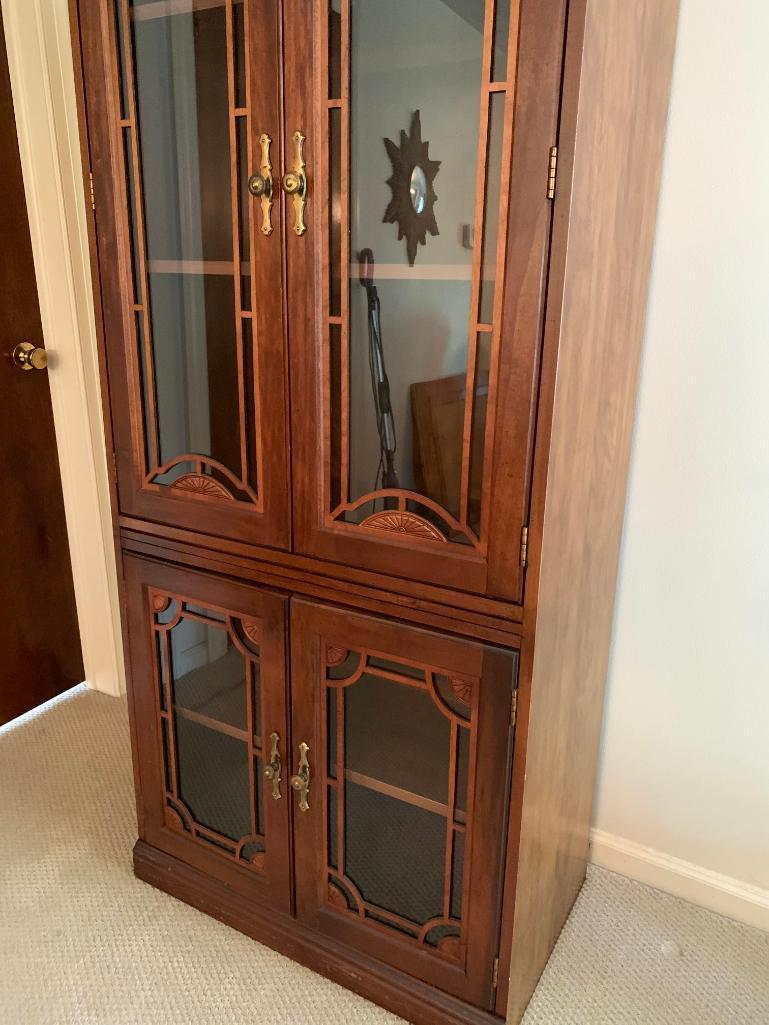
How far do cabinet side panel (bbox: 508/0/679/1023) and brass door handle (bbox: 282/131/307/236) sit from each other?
34cm

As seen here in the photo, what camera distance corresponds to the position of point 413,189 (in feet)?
3.16

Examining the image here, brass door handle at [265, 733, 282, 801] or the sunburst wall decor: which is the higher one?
the sunburst wall decor

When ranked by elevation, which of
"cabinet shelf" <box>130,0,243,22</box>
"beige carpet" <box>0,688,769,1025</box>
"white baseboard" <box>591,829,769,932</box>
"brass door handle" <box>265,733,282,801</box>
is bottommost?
"beige carpet" <box>0,688,769,1025</box>

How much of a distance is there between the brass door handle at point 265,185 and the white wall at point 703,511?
65 cm

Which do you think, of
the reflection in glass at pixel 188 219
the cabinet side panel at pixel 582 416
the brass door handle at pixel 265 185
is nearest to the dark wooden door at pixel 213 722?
the reflection in glass at pixel 188 219

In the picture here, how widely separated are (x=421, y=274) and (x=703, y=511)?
694mm

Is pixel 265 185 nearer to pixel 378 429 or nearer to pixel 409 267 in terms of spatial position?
pixel 409 267

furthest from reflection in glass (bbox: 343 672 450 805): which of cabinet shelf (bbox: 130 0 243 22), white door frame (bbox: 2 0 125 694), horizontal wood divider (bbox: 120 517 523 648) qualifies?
cabinet shelf (bbox: 130 0 243 22)

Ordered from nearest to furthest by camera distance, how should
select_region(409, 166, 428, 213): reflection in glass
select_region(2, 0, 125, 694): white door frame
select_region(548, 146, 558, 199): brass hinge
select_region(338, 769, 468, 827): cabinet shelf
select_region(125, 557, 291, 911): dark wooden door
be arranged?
select_region(548, 146, 558, 199): brass hinge → select_region(409, 166, 428, 213): reflection in glass → select_region(338, 769, 468, 827): cabinet shelf → select_region(125, 557, 291, 911): dark wooden door → select_region(2, 0, 125, 694): white door frame

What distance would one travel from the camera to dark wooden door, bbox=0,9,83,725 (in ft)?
5.95

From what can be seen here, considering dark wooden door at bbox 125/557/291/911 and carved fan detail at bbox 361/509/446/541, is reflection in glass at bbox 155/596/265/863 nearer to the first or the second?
dark wooden door at bbox 125/557/291/911

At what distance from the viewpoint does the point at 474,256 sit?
0.93m

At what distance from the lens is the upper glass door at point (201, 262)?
41.2 inches

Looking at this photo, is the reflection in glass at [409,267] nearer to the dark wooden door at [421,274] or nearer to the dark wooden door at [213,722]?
the dark wooden door at [421,274]
